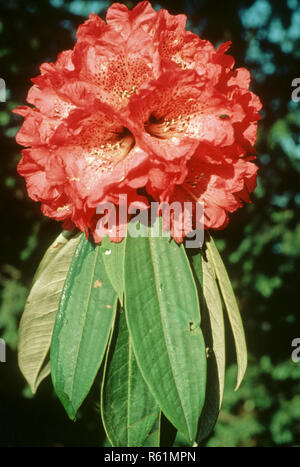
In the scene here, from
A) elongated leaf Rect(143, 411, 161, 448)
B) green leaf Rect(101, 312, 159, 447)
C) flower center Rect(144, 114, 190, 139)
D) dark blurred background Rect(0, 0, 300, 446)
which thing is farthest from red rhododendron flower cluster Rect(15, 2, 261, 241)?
Result: dark blurred background Rect(0, 0, 300, 446)

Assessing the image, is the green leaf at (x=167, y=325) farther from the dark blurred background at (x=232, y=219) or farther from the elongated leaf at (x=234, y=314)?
the dark blurred background at (x=232, y=219)

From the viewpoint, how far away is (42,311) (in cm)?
104

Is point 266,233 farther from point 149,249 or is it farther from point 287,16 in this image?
point 149,249

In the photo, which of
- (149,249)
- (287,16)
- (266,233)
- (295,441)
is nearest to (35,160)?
(149,249)

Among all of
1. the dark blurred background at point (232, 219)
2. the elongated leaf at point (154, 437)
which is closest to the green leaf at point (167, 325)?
the elongated leaf at point (154, 437)

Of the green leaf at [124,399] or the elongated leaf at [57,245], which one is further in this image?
the elongated leaf at [57,245]

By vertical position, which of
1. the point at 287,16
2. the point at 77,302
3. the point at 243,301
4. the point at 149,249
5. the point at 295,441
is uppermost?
the point at 287,16

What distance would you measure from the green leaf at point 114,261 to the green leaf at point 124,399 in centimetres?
11

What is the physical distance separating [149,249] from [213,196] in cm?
16

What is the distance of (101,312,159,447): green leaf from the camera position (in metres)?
0.90

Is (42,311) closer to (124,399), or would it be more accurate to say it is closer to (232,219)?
(124,399)

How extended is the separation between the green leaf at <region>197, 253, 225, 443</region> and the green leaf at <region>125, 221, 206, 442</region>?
103mm

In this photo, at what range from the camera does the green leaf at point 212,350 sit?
93 centimetres

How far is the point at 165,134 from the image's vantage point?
0.84 m
